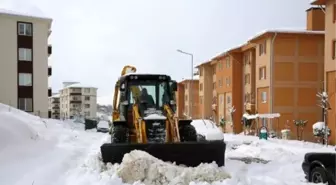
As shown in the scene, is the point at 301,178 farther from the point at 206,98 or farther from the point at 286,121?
the point at 206,98

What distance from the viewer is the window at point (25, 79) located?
46156mm

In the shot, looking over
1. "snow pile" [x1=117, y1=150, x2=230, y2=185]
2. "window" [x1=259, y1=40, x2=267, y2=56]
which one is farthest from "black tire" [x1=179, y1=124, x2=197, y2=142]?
"window" [x1=259, y1=40, x2=267, y2=56]

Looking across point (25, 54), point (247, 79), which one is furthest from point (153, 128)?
point (25, 54)

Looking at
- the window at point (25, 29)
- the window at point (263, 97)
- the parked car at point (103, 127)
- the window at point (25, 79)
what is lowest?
the parked car at point (103, 127)

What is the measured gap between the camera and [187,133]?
11.7 metres

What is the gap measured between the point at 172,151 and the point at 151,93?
3.03m

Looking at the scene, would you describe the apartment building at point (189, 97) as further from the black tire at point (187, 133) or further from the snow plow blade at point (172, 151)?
the snow plow blade at point (172, 151)

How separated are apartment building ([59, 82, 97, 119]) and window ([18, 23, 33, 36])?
78970 mm

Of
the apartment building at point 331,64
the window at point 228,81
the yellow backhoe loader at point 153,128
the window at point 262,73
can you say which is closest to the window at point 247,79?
the window at point 228,81

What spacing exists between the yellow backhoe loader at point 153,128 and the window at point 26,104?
36911 millimetres

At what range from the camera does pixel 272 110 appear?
38531 millimetres

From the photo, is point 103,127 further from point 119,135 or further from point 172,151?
point 172,151

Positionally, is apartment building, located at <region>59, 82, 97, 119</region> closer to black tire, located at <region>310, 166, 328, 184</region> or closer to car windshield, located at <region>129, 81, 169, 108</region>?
car windshield, located at <region>129, 81, 169, 108</region>

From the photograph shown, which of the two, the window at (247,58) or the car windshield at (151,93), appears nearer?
the car windshield at (151,93)
